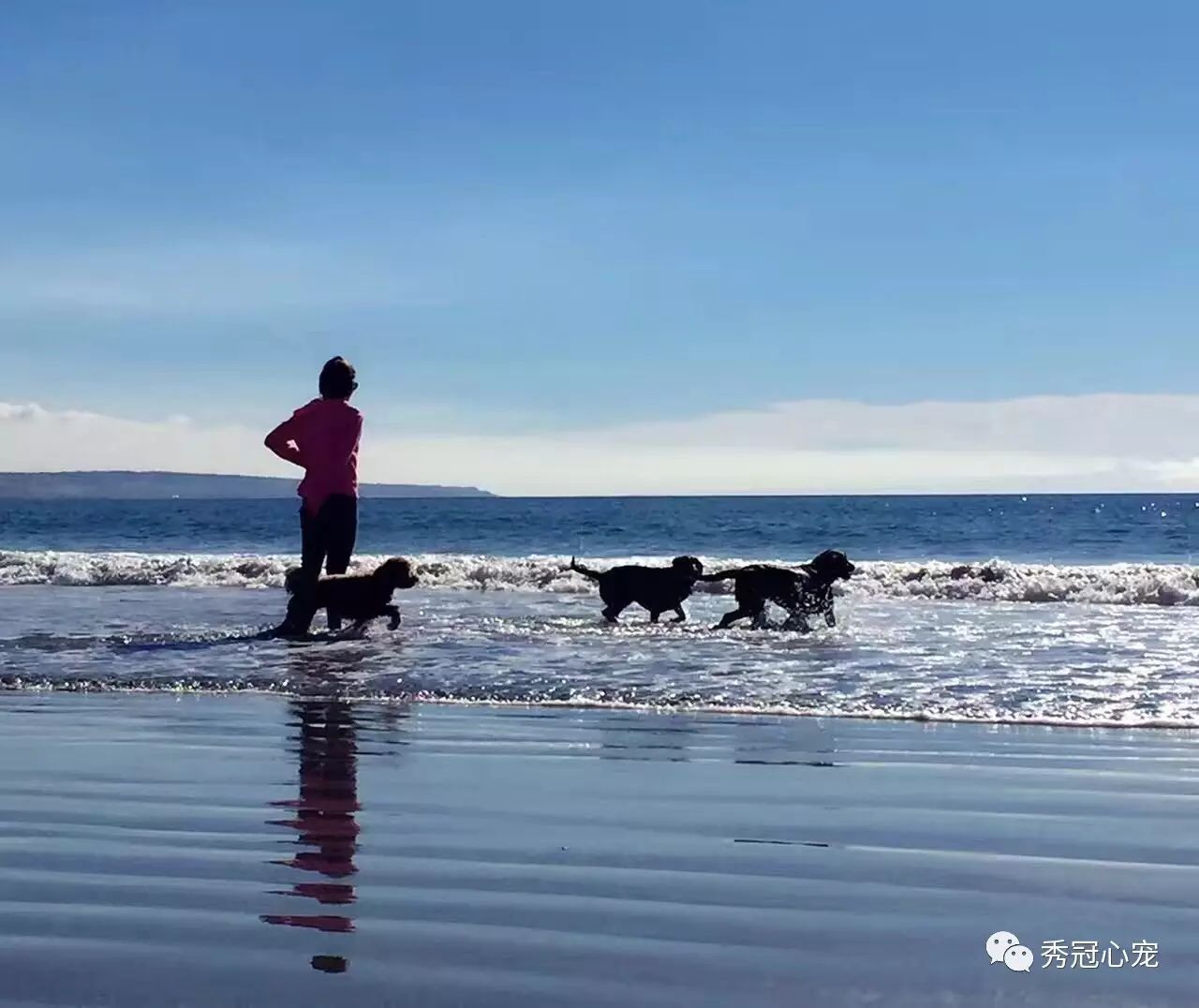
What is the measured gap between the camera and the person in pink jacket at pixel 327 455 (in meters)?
10.7

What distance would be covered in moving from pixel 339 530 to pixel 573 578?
33.8ft

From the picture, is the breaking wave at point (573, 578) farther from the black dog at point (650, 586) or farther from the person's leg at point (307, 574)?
the person's leg at point (307, 574)

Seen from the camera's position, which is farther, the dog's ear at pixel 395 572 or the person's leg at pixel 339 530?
the dog's ear at pixel 395 572

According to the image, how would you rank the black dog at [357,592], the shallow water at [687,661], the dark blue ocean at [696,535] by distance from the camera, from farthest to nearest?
the dark blue ocean at [696,535]
the black dog at [357,592]
the shallow water at [687,661]

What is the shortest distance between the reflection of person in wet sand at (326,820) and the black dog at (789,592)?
5582 millimetres

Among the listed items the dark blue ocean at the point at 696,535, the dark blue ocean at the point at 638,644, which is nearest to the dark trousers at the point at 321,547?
the dark blue ocean at the point at 638,644

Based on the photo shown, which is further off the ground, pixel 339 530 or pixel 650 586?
pixel 339 530

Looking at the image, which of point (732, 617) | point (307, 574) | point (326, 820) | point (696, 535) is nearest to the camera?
point (326, 820)

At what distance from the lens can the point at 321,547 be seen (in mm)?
10953

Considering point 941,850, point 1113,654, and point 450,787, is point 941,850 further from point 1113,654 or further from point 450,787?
point 1113,654

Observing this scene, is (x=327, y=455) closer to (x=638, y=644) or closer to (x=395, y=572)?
(x=395, y=572)

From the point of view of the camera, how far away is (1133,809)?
459 cm

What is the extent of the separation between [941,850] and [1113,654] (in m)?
6.18
